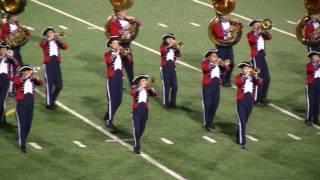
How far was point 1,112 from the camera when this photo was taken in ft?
57.2

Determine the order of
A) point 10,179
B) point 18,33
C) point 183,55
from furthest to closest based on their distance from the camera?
point 183,55
point 18,33
point 10,179

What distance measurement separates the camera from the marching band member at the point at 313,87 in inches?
713

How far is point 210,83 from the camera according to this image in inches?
693

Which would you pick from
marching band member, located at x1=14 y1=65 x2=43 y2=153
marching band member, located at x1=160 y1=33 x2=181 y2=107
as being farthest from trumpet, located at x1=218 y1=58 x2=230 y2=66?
marching band member, located at x1=14 y1=65 x2=43 y2=153

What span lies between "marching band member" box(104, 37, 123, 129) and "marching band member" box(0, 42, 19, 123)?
156 centimetres

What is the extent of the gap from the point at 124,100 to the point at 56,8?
21.7 feet

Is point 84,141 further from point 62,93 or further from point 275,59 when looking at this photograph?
point 275,59

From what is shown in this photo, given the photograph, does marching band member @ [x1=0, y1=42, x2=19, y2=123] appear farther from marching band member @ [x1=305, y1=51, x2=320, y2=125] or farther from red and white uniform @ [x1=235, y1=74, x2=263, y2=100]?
marching band member @ [x1=305, y1=51, x2=320, y2=125]

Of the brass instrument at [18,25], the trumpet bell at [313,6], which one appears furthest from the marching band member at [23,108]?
the trumpet bell at [313,6]

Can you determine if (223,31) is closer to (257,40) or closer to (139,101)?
(257,40)

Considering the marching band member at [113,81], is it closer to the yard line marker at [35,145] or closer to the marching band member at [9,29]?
the yard line marker at [35,145]

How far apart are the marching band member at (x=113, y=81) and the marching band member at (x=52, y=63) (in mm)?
1189

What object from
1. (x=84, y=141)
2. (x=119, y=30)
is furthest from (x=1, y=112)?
(x=119, y=30)

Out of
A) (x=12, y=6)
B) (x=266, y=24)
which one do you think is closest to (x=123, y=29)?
(x=12, y=6)
